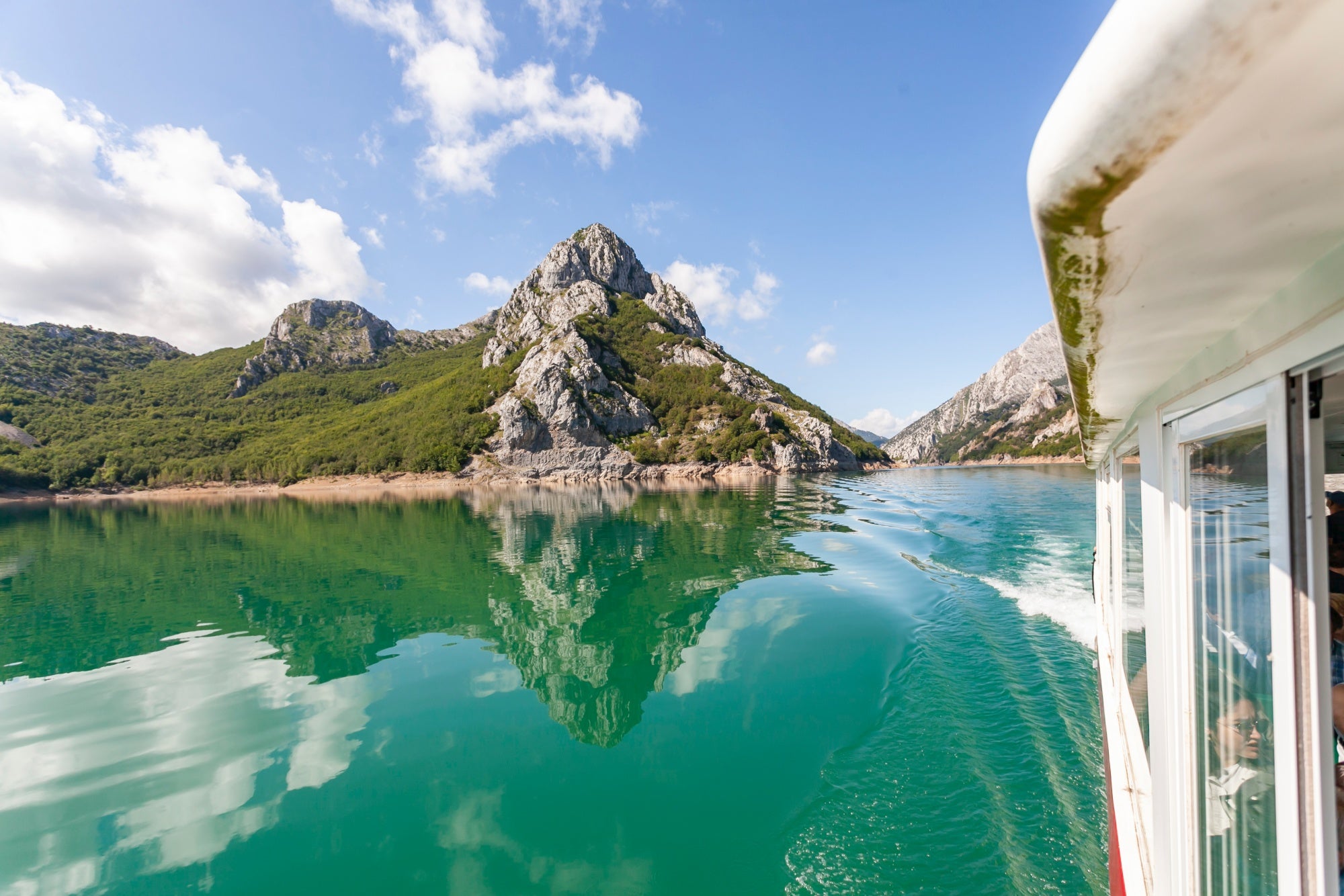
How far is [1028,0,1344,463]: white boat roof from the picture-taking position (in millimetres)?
812

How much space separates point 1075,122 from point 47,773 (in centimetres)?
1200

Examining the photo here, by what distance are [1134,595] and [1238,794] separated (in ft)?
8.28

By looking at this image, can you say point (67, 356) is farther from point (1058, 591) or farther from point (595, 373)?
point (1058, 591)

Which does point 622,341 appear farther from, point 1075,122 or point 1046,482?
point 1075,122

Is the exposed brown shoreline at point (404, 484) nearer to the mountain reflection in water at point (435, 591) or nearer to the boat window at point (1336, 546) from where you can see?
the mountain reflection in water at point (435, 591)

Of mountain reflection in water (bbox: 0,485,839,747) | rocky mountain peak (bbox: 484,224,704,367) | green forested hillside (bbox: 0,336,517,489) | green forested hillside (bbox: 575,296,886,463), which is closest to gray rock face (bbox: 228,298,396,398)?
green forested hillside (bbox: 0,336,517,489)

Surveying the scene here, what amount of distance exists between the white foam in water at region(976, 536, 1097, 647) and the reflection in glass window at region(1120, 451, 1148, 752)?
5260 millimetres

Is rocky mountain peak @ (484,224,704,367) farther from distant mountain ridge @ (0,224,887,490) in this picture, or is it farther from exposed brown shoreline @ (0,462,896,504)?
exposed brown shoreline @ (0,462,896,504)

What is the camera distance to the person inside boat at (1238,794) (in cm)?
179

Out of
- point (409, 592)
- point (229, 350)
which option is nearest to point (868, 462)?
point (409, 592)

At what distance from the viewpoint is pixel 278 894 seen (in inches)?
197

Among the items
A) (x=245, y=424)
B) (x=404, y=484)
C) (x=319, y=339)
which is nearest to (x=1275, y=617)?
(x=404, y=484)

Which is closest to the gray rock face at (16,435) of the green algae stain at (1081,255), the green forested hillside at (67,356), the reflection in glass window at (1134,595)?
the green forested hillside at (67,356)

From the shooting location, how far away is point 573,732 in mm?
7512
